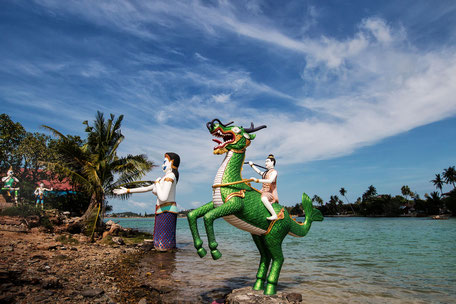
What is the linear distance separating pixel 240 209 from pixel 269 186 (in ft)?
2.54

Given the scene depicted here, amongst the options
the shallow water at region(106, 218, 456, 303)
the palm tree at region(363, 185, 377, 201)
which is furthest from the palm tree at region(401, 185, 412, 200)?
the shallow water at region(106, 218, 456, 303)

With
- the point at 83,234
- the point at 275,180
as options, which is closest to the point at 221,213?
the point at 275,180

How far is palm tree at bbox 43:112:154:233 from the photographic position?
11938 millimetres

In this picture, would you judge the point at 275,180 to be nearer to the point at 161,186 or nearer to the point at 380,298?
the point at 380,298

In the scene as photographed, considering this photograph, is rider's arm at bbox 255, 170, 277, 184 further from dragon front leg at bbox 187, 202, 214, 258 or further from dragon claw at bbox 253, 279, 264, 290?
dragon claw at bbox 253, 279, 264, 290

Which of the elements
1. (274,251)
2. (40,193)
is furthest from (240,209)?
(40,193)

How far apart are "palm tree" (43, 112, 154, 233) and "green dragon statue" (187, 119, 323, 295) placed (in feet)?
28.8

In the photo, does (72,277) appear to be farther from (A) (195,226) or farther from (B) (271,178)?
(B) (271,178)

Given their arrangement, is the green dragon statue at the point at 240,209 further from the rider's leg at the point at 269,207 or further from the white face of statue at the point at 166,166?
the white face of statue at the point at 166,166

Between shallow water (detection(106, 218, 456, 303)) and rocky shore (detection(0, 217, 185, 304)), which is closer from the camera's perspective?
rocky shore (detection(0, 217, 185, 304))

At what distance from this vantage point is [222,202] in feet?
13.4

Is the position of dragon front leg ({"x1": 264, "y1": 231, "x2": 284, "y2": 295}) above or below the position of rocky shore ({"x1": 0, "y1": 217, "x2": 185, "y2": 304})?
above

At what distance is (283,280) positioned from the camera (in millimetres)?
6828

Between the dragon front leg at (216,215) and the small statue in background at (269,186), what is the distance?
561 millimetres
